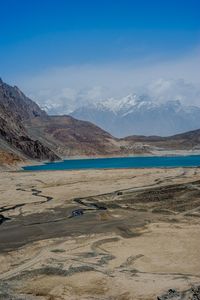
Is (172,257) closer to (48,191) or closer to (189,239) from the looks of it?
(189,239)

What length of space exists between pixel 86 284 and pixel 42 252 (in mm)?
7144

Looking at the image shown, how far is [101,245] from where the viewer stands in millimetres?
31578

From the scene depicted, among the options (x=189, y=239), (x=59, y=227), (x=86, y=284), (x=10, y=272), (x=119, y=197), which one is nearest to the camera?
(x=86, y=284)

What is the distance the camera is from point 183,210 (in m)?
44.8

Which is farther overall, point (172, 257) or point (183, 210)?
point (183, 210)

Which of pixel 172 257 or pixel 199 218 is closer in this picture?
pixel 172 257

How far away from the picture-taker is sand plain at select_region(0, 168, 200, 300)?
73.7 feet

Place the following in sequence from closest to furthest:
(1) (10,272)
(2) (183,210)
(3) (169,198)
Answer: (1) (10,272), (2) (183,210), (3) (169,198)

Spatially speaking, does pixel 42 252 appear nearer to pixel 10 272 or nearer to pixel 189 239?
pixel 10 272

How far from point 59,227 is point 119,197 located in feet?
60.0

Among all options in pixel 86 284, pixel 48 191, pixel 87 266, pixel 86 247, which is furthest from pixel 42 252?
pixel 48 191

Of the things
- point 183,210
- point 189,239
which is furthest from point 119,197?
point 189,239

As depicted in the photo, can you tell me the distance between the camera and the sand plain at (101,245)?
22.5 m

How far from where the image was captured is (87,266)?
25.6 meters
